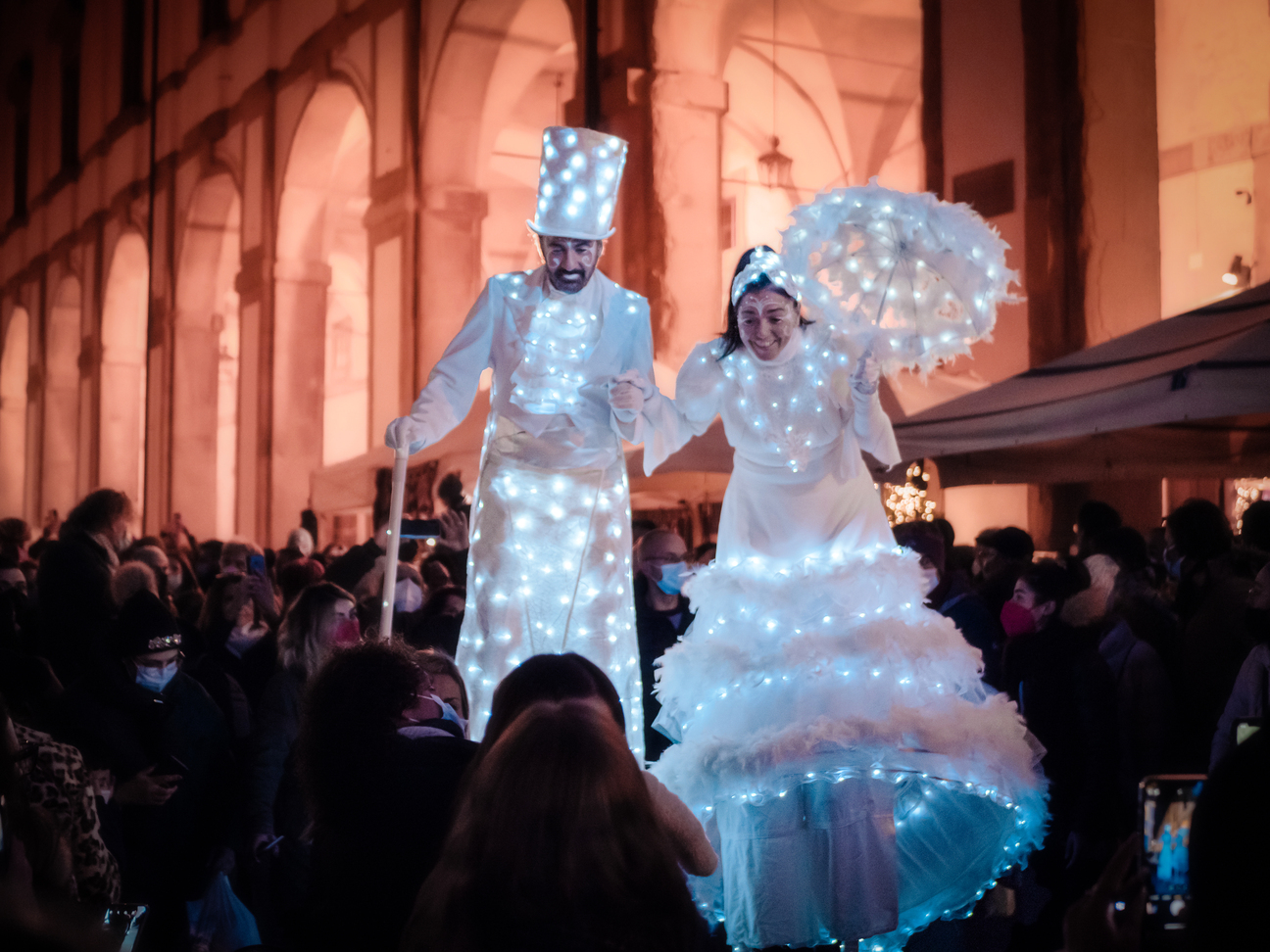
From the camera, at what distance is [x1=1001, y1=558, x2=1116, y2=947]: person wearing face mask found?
4.49 metres

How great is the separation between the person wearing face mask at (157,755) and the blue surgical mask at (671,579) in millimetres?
1724

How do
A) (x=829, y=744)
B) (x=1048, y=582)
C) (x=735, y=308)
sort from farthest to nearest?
(x=1048, y=582) < (x=735, y=308) < (x=829, y=744)

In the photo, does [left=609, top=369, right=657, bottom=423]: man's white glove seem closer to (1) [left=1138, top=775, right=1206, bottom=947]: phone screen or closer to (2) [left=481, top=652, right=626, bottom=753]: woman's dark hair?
(2) [left=481, top=652, right=626, bottom=753]: woman's dark hair

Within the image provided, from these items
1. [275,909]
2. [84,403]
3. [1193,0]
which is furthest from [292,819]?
[84,403]

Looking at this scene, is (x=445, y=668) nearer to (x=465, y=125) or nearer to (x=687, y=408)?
(x=687, y=408)

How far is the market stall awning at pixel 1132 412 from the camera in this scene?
5.00 meters

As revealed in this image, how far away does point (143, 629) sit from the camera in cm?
411

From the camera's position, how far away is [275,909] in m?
3.61

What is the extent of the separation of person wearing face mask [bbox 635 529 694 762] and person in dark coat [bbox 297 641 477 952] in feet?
7.23

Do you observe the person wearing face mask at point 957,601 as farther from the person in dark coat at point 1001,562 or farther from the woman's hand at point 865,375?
the woman's hand at point 865,375

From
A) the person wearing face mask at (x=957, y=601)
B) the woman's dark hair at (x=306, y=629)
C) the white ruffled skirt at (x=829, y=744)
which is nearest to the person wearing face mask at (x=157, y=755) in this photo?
the woman's dark hair at (x=306, y=629)

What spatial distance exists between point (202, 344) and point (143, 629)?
1988cm

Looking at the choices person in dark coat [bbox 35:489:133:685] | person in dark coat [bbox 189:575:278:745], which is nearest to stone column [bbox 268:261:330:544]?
person in dark coat [bbox 35:489:133:685]

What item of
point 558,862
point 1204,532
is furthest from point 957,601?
point 558,862
